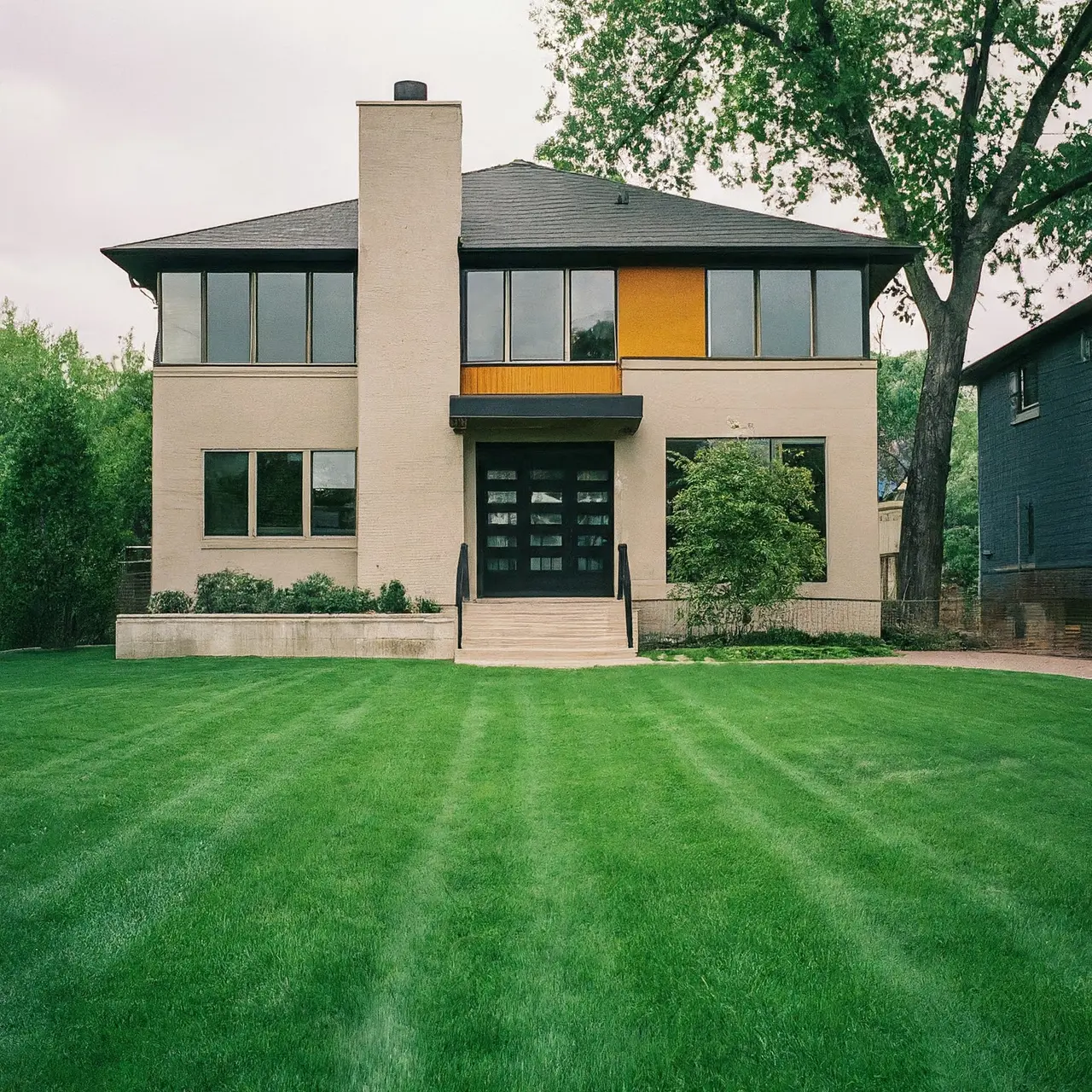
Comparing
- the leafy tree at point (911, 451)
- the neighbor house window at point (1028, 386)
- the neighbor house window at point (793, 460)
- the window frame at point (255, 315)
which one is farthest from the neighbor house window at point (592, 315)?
the leafy tree at point (911, 451)

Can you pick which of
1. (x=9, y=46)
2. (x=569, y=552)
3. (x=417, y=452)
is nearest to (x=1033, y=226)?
(x=569, y=552)

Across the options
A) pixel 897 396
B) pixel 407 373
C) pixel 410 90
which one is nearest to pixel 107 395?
pixel 410 90

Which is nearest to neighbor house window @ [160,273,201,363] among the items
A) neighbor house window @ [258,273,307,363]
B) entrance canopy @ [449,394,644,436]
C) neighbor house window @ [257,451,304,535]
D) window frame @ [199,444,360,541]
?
neighbor house window @ [258,273,307,363]

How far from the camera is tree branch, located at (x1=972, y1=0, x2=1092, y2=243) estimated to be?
20.1 metres

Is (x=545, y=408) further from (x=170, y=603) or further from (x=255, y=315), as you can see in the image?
(x=170, y=603)

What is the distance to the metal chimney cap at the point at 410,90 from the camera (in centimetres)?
1866

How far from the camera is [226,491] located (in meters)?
18.2

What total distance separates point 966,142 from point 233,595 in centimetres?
1749

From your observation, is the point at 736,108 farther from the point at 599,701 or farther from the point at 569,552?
Result: the point at 599,701

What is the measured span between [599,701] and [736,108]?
1873 centimetres

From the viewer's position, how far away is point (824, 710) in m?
9.24

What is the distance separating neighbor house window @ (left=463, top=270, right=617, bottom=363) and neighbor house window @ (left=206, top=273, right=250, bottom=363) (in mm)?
4161

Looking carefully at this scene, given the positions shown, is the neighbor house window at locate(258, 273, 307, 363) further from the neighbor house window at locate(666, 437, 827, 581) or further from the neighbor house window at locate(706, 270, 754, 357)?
the neighbor house window at locate(706, 270, 754, 357)

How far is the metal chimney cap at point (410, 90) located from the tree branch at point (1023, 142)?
1173 centimetres
